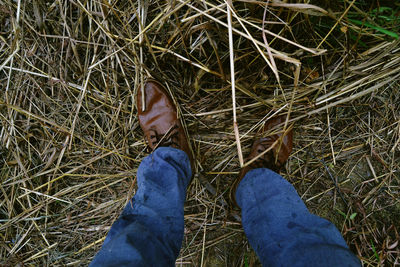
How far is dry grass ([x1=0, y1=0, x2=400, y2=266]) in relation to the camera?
1059mm

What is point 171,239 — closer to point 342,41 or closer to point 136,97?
point 136,97

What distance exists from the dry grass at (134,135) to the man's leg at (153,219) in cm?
23

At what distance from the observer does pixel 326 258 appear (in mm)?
678

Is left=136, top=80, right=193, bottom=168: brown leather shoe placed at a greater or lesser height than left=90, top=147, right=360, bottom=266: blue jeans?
greater

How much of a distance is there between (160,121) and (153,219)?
19.4 inches

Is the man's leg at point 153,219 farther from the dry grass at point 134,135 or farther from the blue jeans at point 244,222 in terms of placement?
the dry grass at point 134,135

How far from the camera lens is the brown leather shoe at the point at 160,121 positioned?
1137mm

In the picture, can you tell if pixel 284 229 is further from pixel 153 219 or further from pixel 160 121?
pixel 160 121

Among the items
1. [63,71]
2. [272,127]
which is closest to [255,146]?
[272,127]

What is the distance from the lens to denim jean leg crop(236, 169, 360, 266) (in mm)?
698

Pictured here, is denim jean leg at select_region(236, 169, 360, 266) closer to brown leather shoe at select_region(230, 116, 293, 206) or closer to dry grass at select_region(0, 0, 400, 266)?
brown leather shoe at select_region(230, 116, 293, 206)

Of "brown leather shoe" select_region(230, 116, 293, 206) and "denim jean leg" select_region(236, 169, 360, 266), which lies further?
"brown leather shoe" select_region(230, 116, 293, 206)

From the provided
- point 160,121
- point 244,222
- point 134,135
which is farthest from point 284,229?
point 134,135

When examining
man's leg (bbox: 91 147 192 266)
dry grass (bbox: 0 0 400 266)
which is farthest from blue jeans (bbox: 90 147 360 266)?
dry grass (bbox: 0 0 400 266)
